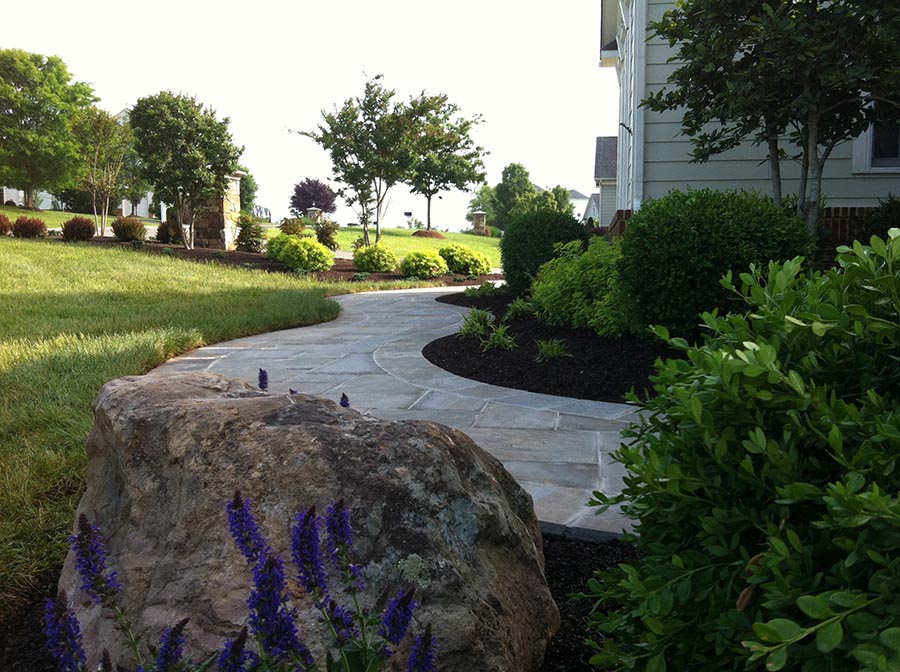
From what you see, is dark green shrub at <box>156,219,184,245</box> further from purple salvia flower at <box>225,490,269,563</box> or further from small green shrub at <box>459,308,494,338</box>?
purple salvia flower at <box>225,490,269,563</box>

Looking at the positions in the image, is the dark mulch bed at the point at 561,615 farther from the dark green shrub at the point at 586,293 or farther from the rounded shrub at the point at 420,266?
the rounded shrub at the point at 420,266

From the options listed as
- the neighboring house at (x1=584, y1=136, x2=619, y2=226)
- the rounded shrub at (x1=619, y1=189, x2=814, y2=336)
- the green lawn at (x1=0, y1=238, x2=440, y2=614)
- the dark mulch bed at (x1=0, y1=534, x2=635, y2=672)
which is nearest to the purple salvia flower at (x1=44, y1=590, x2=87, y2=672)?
the dark mulch bed at (x1=0, y1=534, x2=635, y2=672)

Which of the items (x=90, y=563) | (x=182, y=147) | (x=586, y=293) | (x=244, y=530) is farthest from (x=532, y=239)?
(x=182, y=147)

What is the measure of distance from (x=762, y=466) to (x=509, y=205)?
58.4 meters

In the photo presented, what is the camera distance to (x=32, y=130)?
3394cm

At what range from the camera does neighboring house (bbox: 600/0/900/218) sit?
8289 mm

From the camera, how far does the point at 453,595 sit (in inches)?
59.6

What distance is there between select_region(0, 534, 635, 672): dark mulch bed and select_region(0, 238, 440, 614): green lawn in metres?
0.09

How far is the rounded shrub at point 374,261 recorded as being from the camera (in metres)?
17.6

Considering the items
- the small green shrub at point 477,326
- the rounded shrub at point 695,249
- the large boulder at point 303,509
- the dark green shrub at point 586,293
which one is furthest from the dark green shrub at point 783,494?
the small green shrub at point 477,326

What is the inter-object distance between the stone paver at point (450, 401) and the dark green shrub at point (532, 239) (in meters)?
1.60

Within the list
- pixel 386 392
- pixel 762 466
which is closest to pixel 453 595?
pixel 762 466

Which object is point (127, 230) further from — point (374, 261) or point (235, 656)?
point (235, 656)

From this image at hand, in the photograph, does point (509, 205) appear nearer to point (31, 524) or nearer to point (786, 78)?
point (786, 78)
